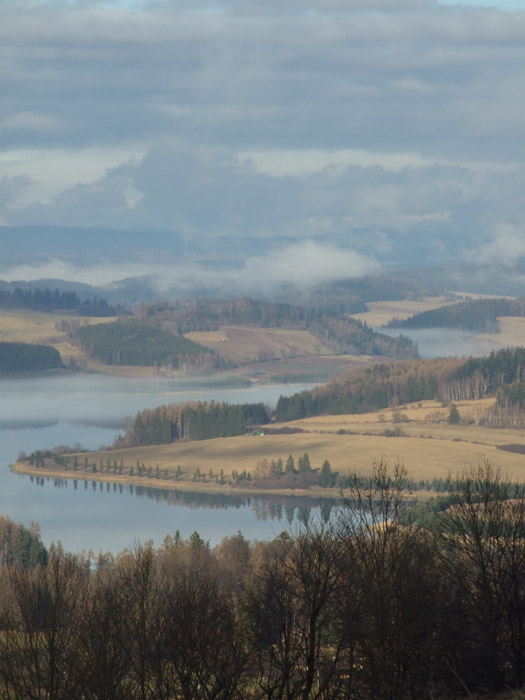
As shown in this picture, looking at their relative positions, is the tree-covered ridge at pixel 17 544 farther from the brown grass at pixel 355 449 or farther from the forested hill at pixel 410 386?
the forested hill at pixel 410 386

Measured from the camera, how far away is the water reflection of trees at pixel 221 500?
91.4 m

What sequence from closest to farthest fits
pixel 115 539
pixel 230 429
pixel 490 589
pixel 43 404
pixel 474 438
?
pixel 490 589, pixel 115 539, pixel 474 438, pixel 230 429, pixel 43 404

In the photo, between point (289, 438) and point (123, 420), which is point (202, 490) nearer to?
point (289, 438)

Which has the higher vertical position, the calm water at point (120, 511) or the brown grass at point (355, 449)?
the brown grass at point (355, 449)

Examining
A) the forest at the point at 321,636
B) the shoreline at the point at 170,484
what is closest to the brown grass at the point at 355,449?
the shoreline at the point at 170,484

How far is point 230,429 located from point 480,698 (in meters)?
114

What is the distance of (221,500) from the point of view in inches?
3878

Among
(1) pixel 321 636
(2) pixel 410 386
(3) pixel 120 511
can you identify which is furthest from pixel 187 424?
(1) pixel 321 636

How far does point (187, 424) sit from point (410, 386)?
34727 millimetres

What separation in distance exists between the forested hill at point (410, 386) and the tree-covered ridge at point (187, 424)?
37.9 feet

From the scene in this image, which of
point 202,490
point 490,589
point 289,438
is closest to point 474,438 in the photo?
point 289,438

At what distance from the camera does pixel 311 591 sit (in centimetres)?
2300

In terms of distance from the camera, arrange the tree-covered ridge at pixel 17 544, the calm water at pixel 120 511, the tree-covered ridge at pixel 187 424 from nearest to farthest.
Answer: the tree-covered ridge at pixel 17 544
the calm water at pixel 120 511
the tree-covered ridge at pixel 187 424

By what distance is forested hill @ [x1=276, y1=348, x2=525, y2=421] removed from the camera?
15112cm
